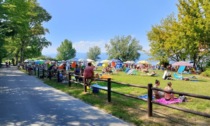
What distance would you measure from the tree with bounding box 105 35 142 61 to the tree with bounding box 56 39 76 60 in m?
54.8

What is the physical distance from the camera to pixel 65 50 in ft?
477

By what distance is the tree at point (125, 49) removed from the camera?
302 ft

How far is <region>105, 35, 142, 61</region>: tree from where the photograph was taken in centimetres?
9212

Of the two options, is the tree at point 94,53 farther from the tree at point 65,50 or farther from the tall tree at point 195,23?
the tall tree at point 195,23

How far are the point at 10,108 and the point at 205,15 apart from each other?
108 ft

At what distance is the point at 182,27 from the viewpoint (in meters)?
39.5

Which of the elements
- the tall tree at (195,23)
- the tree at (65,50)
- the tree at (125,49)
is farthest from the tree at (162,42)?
the tree at (65,50)

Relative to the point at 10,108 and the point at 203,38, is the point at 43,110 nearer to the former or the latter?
the point at 10,108

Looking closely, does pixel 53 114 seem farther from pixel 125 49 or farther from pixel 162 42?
pixel 125 49

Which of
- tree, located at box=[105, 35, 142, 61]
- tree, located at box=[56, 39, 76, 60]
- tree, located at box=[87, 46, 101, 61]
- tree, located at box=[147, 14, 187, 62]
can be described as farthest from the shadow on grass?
tree, located at box=[87, 46, 101, 61]

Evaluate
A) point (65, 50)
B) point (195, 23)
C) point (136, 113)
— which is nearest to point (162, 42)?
point (195, 23)

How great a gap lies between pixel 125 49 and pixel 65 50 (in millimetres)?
60279

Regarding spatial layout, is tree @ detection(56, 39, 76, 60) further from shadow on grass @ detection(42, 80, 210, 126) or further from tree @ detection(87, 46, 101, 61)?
shadow on grass @ detection(42, 80, 210, 126)

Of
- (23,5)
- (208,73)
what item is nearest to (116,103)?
(23,5)
